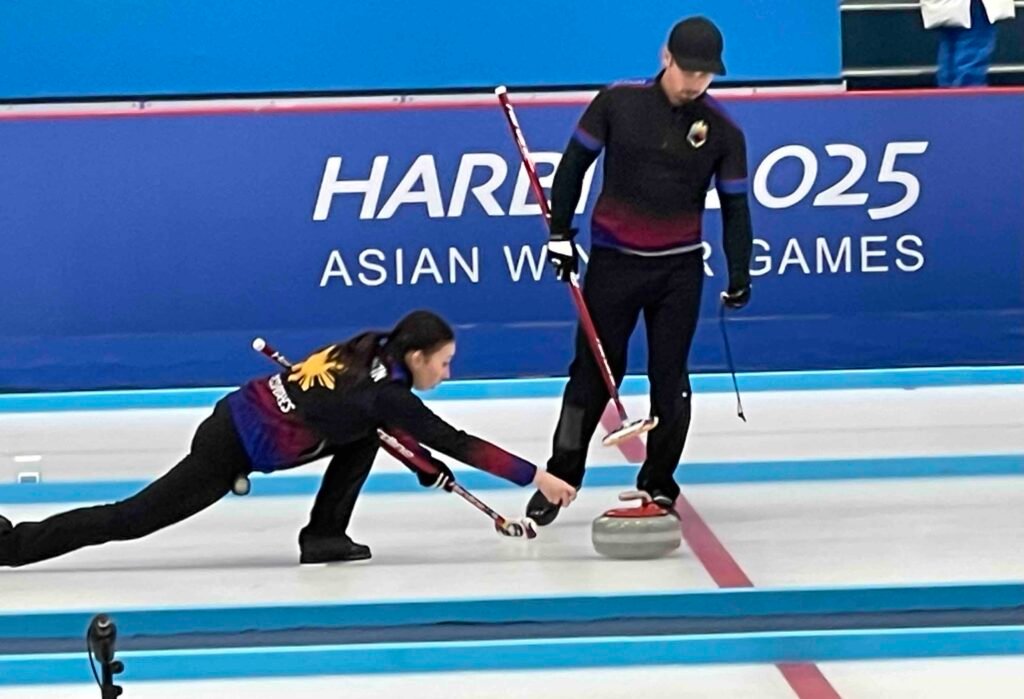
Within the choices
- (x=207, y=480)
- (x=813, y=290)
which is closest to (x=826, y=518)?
(x=207, y=480)

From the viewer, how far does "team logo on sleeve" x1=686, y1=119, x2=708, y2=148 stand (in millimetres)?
6117

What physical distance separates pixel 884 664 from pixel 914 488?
7.20ft

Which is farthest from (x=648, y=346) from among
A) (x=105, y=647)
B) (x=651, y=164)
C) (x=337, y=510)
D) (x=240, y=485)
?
(x=105, y=647)

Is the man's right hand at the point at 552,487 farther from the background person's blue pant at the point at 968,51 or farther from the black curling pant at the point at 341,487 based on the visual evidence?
the background person's blue pant at the point at 968,51

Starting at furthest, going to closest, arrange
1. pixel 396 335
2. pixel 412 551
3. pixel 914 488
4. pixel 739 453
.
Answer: pixel 739 453 < pixel 914 488 < pixel 412 551 < pixel 396 335

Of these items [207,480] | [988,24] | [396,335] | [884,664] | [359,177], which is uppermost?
[988,24]

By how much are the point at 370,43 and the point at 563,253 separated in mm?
4937

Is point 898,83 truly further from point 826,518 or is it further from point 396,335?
point 396,335

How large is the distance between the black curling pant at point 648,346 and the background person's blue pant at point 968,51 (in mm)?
4251

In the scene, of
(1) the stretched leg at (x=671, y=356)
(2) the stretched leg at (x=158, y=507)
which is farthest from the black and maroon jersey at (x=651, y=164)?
(2) the stretched leg at (x=158, y=507)

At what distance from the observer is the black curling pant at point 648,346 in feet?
20.5

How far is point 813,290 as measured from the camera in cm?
920

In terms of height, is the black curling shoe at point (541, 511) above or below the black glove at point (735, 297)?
below

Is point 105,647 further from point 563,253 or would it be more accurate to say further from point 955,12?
point 955,12
